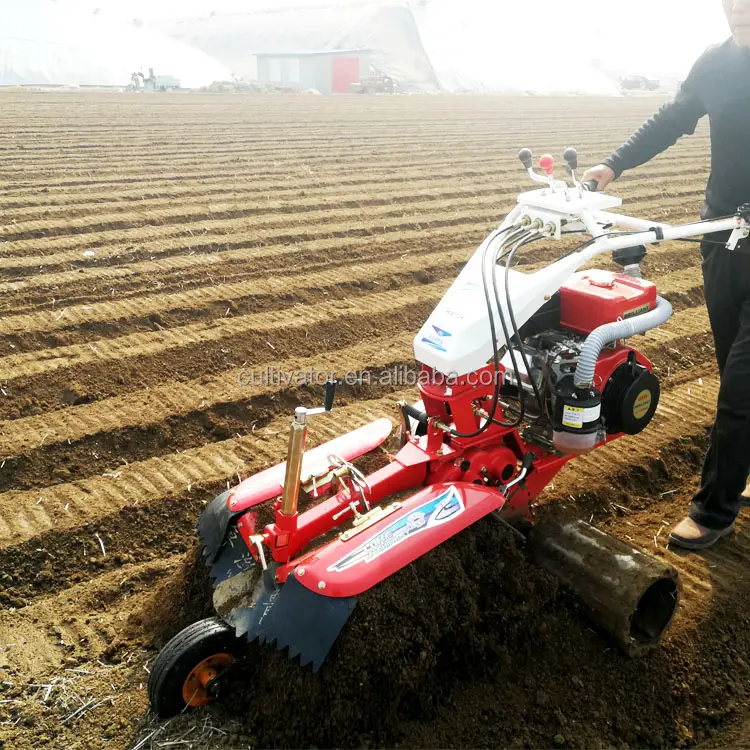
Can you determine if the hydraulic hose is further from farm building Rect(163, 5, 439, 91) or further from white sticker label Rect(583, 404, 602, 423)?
farm building Rect(163, 5, 439, 91)

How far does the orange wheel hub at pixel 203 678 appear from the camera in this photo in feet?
8.63

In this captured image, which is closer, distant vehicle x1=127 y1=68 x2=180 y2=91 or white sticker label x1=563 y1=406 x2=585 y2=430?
white sticker label x1=563 y1=406 x2=585 y2=430

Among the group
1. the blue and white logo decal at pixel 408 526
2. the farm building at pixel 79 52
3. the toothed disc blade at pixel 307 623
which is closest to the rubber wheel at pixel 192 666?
the toothed disc blade at pixel 307 623

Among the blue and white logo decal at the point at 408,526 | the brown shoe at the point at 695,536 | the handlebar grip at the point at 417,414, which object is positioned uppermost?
the handlebar grip at the point at 417,414

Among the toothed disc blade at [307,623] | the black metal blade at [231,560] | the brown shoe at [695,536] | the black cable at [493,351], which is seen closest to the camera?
the toothed disc blade at [307,623]

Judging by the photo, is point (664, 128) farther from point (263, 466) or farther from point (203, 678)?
point (203, 678)

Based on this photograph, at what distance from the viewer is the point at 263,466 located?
13.3 feet

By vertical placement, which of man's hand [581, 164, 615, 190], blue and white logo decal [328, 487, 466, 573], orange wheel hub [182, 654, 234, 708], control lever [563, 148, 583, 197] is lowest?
orange wheel hub [182, 654, 234, 708]

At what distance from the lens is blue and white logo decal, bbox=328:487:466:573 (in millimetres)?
2602

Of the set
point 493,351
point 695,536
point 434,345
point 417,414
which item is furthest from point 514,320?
point 695,536

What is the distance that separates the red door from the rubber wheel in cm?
4535

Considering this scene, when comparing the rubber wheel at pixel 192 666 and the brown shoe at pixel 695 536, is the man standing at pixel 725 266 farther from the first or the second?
the rubber wheel at pixel 192 666

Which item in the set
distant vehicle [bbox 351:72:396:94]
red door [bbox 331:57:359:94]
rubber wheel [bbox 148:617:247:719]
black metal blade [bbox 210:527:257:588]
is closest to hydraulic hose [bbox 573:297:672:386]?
black metal blade [bbox 210:527:257:588]

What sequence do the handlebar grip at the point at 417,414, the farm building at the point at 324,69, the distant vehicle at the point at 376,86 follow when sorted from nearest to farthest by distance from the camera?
the handlebar grip at the point at 417,414
the distant vehicle at the point at 376,86
the farm building at the point at 324,69
